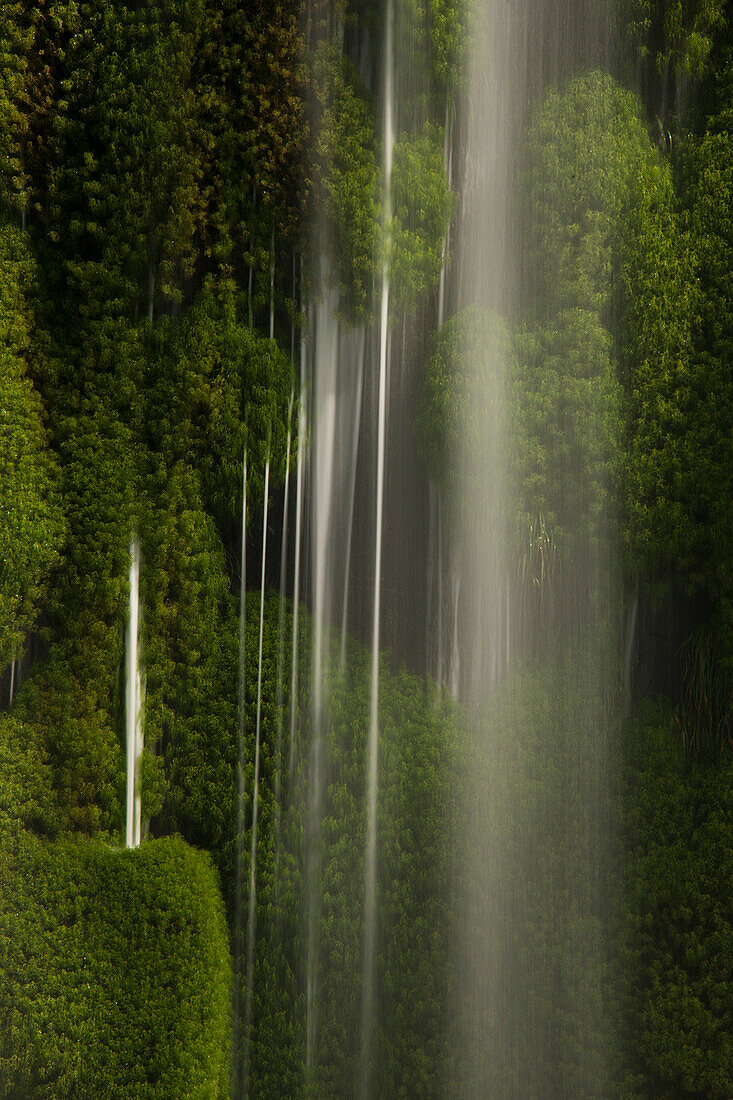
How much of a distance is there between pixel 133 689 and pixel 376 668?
58cm

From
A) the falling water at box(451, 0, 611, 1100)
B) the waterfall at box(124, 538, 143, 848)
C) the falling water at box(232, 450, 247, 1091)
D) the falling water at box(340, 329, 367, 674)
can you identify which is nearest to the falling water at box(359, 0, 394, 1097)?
the falling water at box(340, 329, 367, 674)

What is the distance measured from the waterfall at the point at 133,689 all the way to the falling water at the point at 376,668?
546mm

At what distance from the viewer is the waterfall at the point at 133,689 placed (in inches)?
84.0

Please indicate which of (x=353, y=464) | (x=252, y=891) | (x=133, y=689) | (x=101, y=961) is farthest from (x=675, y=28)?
(x=101, y=961)

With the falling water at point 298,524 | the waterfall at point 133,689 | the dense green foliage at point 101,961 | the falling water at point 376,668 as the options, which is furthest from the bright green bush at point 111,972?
the falling water at point 298,524

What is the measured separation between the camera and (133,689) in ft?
7.04

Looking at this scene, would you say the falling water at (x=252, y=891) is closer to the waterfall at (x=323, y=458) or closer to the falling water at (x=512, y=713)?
the waterfall at (x=323, y=458)

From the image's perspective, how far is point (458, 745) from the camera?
7.00ft

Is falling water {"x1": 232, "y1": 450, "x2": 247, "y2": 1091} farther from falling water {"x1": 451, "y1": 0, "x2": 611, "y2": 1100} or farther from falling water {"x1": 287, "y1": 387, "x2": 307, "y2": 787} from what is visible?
falling water {"x1": 451, "y1": 0, "x2": 611, "y2": 1100}

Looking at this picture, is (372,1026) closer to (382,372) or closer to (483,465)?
(483,465)

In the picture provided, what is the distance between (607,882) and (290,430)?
1293mm

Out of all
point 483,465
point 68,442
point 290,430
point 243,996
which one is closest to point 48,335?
point 68,442

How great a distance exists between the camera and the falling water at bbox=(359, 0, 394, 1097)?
6.83 ft

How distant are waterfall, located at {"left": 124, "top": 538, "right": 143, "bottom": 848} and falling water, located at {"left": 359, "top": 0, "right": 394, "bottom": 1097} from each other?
55cm
